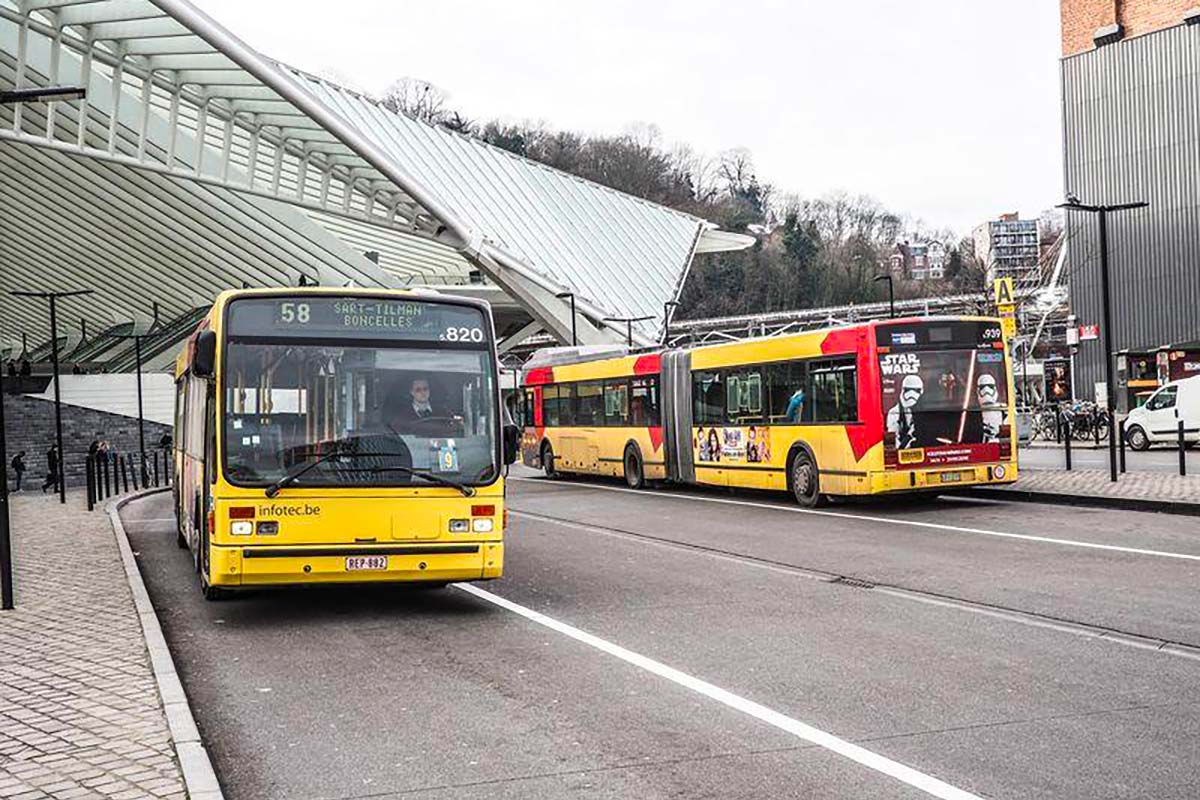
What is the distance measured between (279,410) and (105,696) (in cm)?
319

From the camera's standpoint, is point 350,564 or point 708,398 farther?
point 708,398

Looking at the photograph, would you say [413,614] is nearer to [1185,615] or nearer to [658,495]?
[1185,615]

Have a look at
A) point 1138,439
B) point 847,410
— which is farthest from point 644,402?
point 1138,439

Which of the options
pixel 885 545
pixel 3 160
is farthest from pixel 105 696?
pixel 3 160

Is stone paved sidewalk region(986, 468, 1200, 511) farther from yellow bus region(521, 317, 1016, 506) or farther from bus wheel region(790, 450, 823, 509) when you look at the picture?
bus wheel region(790, 450, 823, 509)

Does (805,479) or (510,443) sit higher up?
(510,443)

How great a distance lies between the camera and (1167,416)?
109 feet

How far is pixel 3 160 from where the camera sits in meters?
51.9

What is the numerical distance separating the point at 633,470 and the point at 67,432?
33332mm

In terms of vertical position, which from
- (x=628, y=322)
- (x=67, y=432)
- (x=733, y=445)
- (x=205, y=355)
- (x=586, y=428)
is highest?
(x=628, y=322)

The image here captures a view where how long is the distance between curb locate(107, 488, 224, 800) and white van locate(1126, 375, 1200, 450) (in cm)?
2756

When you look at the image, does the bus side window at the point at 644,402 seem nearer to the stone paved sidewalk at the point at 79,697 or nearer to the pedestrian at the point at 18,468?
the stone paved sidewalk at the point at 79,697

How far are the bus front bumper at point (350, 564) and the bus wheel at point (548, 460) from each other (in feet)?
72.6

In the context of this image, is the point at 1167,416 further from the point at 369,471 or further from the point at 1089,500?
the point at 369,471
